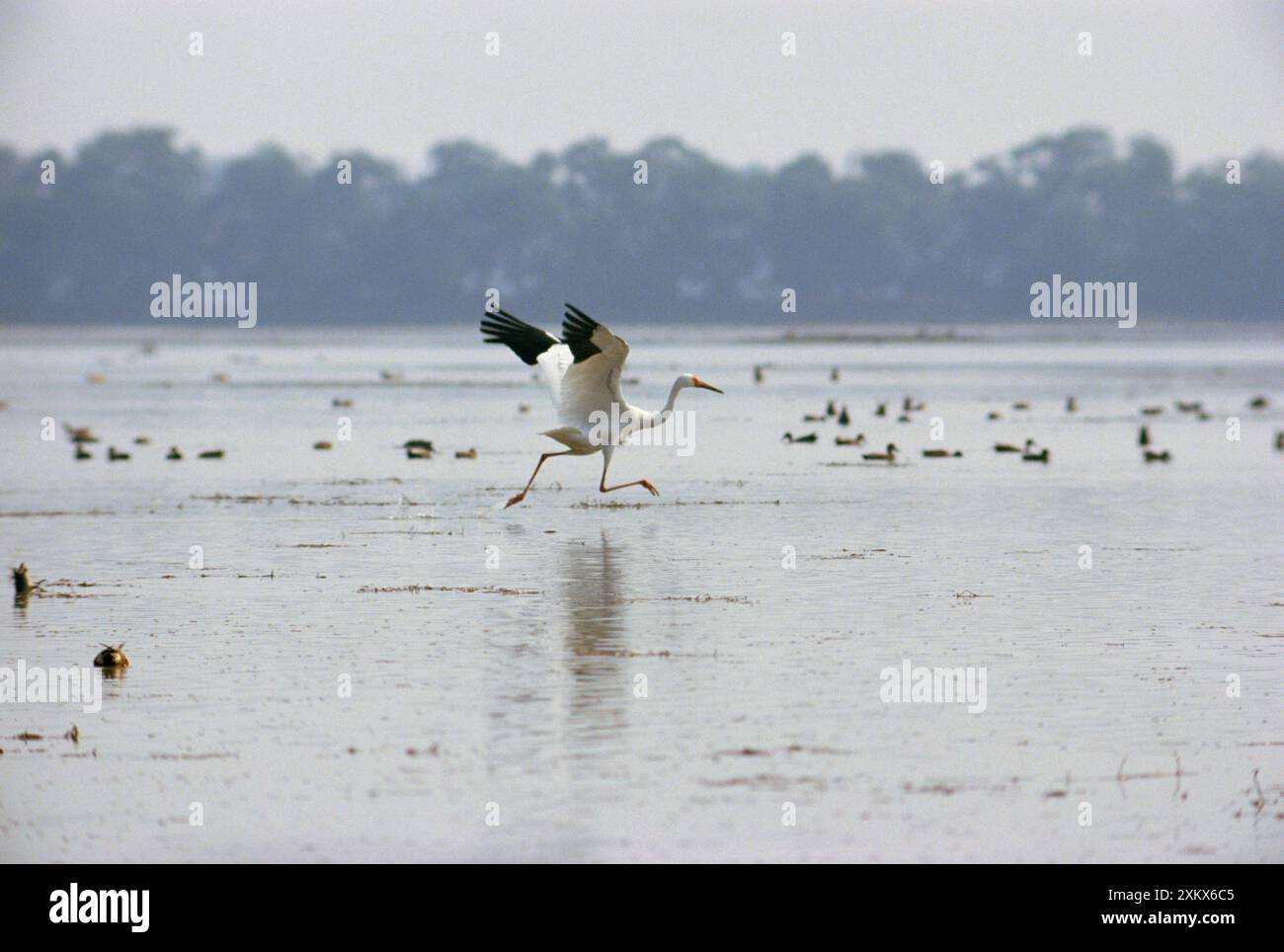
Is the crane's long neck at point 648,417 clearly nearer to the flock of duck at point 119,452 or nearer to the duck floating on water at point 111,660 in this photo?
the duck floating on water at point 111,660

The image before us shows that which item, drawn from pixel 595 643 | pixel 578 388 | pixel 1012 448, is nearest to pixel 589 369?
pixel 578 388

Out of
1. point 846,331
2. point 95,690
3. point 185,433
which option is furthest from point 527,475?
point 846,331

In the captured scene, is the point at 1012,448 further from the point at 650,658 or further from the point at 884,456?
the point at 650,658

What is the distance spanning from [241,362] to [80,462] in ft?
170

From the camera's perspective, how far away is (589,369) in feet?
61.6

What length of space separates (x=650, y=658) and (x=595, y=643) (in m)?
0.67

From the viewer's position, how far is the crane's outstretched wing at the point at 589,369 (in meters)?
17.5

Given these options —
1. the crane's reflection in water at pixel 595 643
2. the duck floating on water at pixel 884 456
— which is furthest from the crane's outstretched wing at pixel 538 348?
the duck floating on water at pixel 884 456

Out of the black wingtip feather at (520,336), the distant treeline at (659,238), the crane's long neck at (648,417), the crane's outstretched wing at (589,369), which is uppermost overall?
the distant treeline at (659,238)

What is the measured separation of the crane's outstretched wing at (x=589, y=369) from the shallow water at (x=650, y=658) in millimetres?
1297

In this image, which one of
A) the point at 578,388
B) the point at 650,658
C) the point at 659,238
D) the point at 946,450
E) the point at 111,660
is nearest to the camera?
the point at 111,660

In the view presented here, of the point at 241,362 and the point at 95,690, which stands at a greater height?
the point at 241,362
